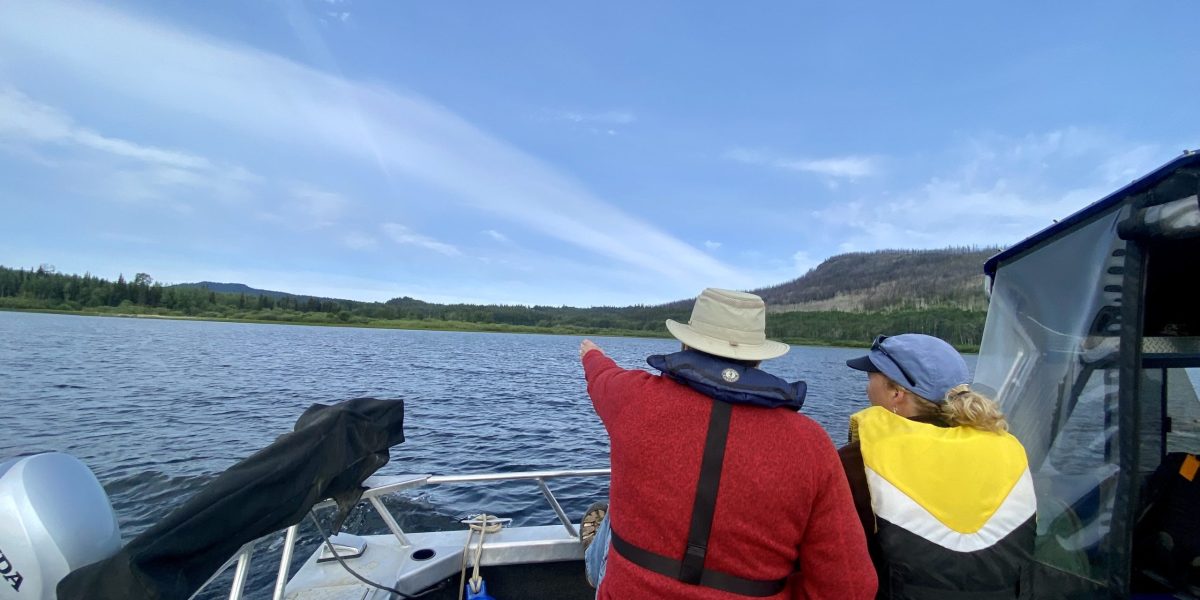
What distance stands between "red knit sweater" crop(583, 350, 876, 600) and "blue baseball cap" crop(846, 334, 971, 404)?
0.70 m

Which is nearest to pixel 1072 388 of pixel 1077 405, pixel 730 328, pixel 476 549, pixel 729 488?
pixel 1077 405

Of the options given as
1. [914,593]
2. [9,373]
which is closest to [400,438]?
[914,593]

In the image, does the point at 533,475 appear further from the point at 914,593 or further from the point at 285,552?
the point at 914,593

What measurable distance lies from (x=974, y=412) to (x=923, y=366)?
22 cm

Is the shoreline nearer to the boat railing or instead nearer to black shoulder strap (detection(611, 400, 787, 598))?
the boat railing

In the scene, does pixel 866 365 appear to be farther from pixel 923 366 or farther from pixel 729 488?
pixel 729 488

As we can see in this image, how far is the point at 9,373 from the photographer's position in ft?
69.2

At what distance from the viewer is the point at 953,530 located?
1.80m

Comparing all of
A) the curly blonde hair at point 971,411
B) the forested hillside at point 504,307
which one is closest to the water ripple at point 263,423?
the curly blonde hair at point 971,411

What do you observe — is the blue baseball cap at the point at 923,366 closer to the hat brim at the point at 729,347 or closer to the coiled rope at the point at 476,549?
the hat brim at the point at 729,347

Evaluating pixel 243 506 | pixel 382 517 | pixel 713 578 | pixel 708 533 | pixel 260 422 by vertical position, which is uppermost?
pixel 708 533

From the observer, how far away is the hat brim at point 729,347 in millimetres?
1566

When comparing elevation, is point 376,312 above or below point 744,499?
below

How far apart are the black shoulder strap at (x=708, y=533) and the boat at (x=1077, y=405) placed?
1359 mm
